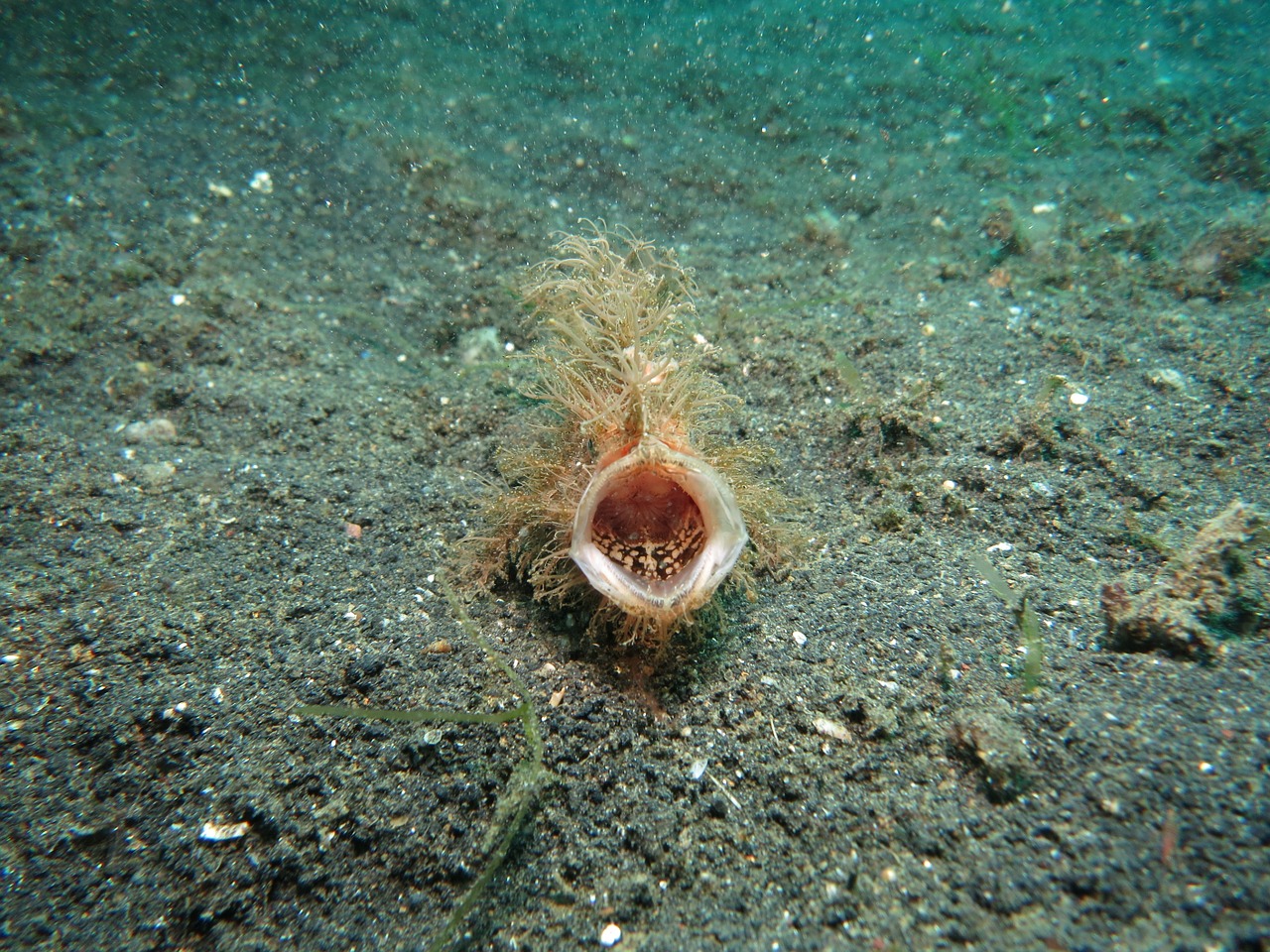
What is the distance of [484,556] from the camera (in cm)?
318

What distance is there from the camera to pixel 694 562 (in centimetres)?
250

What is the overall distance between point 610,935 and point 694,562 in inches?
51.9

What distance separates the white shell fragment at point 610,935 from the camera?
2.03m

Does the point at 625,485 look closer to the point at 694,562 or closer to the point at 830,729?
the point at 694,562

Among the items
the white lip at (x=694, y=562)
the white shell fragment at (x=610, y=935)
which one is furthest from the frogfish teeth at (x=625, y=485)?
the white shell fragment at (x=610, y=935)

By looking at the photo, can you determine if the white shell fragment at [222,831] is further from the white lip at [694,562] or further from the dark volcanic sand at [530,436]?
the white lip at [694,562]

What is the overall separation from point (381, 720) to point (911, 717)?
218 cm

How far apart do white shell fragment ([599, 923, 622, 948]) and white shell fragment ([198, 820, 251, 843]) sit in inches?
55.0

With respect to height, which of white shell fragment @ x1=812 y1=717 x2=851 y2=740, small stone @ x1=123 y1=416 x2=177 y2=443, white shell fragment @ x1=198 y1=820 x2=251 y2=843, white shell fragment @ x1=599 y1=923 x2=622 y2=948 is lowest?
small stone @ x1=123 y1=416 x2=177 y2=443

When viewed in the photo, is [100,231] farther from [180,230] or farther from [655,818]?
[655,818]

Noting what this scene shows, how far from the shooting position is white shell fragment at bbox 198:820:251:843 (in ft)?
7.48

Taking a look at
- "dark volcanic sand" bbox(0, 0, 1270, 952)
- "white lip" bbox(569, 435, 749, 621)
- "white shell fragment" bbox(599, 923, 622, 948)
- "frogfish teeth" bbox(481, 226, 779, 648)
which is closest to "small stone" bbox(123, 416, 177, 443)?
"dark volcanic sand" bbox(0, 0, 1270, 952)

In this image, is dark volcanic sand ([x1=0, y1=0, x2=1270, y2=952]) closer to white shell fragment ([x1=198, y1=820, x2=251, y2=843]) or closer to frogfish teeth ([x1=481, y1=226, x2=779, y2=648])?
white shell fragment ([x1=198, y1=820, x2=251, y2=843])

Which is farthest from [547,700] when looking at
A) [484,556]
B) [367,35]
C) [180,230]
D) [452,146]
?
[367,35]
